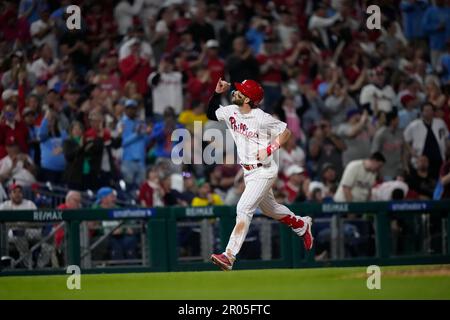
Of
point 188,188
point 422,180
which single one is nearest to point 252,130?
point 188,188

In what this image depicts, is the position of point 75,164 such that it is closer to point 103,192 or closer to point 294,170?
point 103,192

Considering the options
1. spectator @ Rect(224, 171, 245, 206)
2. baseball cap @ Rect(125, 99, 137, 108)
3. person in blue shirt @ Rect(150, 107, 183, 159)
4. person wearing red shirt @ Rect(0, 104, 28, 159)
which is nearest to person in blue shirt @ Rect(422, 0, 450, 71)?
person in blue shirt @ Rect(150, 107, 183, 159)

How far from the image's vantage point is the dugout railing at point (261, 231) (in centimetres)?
1645

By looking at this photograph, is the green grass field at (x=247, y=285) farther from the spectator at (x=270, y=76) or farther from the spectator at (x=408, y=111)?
the spectator at (x=270, y=76)

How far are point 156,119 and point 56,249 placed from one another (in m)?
4.32

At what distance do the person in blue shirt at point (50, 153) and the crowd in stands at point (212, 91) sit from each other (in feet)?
0.07

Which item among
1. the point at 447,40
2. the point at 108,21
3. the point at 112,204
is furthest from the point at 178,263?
the point at 447,40

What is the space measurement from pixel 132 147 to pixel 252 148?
19.9 ft

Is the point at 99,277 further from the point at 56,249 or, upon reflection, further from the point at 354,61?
the point at 354,61

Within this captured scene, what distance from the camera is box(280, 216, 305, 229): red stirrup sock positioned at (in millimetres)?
13859

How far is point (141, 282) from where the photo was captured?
14055 mm

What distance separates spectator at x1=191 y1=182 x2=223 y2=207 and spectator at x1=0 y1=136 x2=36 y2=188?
2387 millimetres

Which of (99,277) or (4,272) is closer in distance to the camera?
(99,277)

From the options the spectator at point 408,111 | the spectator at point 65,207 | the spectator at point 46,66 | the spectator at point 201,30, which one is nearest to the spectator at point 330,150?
the spectator at point 408,111
